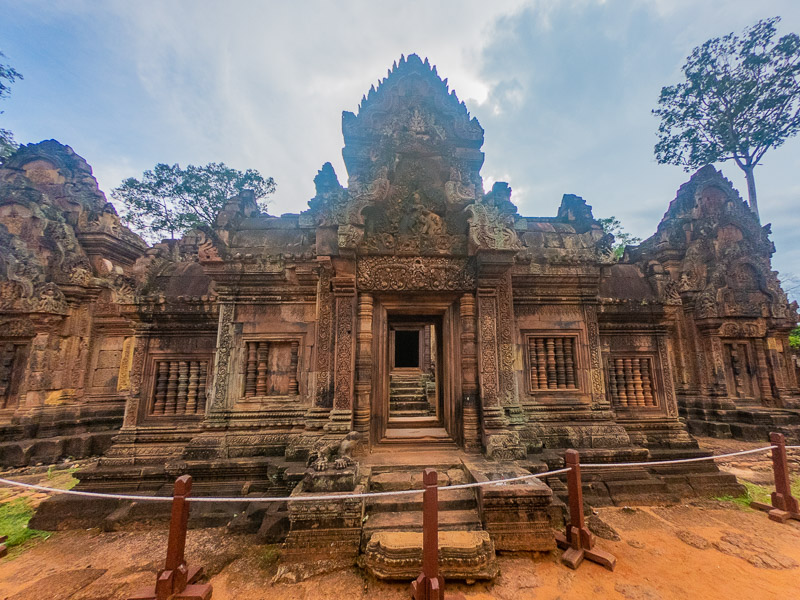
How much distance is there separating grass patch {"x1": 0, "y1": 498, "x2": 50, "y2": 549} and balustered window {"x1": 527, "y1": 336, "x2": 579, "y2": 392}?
28.0 feet

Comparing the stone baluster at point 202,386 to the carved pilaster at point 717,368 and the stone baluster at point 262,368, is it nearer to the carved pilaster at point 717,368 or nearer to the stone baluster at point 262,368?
the stone baluster at point 262,368

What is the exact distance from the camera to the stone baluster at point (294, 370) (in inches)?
256

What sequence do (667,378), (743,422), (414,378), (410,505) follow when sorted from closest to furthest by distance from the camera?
(410,505), (667,378), (743,422), (414,378)

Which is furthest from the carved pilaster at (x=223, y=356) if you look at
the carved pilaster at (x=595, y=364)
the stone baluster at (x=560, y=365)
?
the carved pilaster at (x=595, y=364)

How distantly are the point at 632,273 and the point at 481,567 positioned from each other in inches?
301

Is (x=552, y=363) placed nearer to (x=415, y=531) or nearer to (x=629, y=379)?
(x=629, y=379)

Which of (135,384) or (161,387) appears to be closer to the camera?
(135,384)

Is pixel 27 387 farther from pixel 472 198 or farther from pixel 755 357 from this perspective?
pixel 755 357

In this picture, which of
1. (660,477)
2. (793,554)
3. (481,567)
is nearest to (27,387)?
(481,567)

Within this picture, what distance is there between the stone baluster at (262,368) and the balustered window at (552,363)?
5210 millimetres

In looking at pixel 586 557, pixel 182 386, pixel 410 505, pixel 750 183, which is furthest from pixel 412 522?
pixel 750 183

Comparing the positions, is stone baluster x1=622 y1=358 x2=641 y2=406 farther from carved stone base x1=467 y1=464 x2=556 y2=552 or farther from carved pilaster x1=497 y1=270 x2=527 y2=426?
carved stone base x1=467 y1=464 x2=556 y2=552

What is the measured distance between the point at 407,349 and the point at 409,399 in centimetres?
760

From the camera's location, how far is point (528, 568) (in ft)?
12.7
